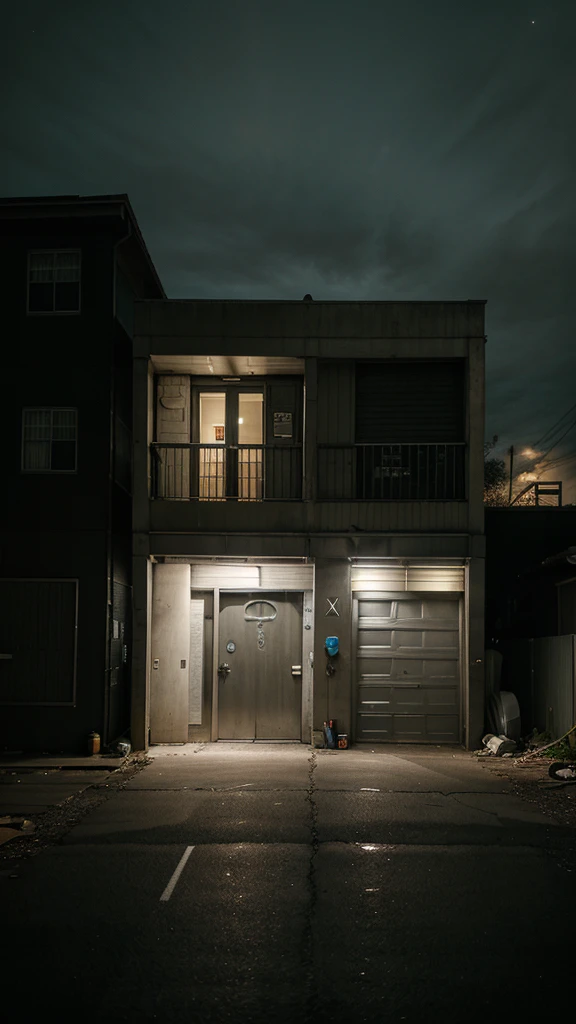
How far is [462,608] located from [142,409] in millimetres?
6723

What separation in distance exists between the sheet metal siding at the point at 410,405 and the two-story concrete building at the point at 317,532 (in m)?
0.03

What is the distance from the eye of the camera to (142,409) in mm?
15836

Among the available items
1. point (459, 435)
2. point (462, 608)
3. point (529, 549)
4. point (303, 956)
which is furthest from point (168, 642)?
point (303, 956)

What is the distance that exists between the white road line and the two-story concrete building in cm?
686

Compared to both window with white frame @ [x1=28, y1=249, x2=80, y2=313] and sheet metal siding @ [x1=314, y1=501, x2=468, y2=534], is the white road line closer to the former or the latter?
sheet metal siding @ [x1=314, y1=501, x2=468, y2=534]

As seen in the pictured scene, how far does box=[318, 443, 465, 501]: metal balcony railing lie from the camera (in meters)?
16.0

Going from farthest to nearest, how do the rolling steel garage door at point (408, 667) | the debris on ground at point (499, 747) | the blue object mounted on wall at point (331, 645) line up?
the rolling steel garage door at point (408, 667), the blue object mounted on wall at point (331, 645), the debris on ground at point (499, 747)

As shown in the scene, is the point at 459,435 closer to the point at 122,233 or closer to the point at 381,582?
the point at 381,582

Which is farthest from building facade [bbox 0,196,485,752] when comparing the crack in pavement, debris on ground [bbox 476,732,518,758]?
the crack in pavement

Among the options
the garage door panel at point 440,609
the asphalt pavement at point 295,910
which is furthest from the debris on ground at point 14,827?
the garage door panel at point 440,609

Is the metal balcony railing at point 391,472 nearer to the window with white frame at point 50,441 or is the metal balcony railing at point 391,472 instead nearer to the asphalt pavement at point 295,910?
the window with white frame at point 50,441

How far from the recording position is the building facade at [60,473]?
15.2 metres

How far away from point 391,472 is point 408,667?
352 cm

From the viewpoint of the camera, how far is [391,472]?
53.2 feet
